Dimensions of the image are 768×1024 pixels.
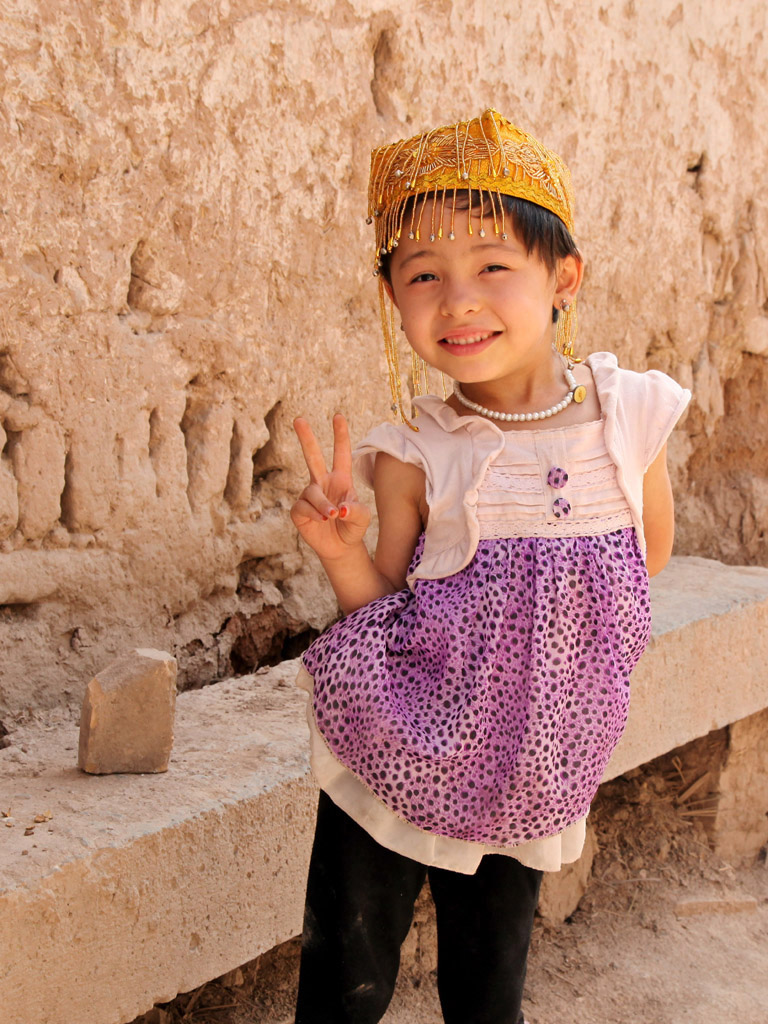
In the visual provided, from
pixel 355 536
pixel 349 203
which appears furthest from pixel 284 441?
pixel 355 536

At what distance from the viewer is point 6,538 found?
6.72 ft

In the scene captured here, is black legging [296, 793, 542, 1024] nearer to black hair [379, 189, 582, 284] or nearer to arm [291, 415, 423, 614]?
arm [291, 415, 423, 614]

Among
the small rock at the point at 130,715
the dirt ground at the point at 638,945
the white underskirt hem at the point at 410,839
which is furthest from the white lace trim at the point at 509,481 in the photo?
the dirt ground at the point at 638,945

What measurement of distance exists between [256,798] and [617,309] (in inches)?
81.6

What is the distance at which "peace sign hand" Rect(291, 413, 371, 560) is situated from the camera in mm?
1337

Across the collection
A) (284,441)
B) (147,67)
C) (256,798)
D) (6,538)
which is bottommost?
(256,798)

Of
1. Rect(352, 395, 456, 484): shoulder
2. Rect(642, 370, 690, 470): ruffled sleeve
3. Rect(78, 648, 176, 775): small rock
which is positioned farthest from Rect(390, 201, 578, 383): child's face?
Rect(78, 648, 176, 775): small rock

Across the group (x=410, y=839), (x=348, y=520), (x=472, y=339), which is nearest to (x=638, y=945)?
(x=410, y=839)

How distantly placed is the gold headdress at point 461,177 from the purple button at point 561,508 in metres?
0.23

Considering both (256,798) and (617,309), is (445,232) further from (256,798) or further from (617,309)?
(617,309)

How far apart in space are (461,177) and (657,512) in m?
0.57

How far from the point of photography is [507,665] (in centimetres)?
132

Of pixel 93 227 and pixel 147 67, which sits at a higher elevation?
pixel 147 67

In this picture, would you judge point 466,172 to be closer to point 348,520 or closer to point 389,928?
point 348,520
